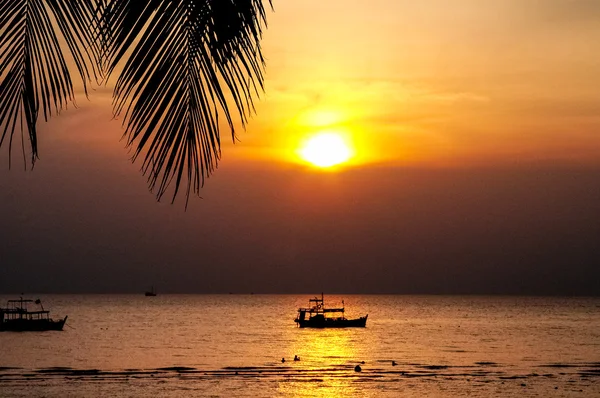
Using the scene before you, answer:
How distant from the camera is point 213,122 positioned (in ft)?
7.45

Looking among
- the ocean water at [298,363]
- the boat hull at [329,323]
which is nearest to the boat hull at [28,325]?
the ocean water at [298,363]

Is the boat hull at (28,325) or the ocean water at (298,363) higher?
the boat hull at (28,325)

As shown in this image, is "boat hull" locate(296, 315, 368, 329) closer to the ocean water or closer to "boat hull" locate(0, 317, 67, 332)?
the ocean water

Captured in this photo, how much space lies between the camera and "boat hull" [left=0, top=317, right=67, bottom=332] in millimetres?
89875

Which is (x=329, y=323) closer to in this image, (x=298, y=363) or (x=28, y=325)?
(x=28, y=325)

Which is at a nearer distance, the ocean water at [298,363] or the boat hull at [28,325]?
the ocean water at [298,363]

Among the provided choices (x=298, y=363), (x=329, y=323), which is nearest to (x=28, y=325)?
(x=329, y=323)

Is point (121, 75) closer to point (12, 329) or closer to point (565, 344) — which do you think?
point (565, 344)

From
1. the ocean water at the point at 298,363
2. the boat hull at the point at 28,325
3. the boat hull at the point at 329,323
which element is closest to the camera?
the ocean water at the point at 298,363

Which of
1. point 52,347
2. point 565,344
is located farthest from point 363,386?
point 565,344

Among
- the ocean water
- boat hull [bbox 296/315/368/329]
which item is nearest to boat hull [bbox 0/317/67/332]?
the ocean water

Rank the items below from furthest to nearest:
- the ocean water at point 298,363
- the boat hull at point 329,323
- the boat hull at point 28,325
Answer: the boat hull at point 329,323 → the boat hull at point 28,325 → the ocean water at point 298,363

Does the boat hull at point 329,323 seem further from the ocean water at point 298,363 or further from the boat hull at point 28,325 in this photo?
the boat hull at point 28,325

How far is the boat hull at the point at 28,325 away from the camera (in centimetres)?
8988
